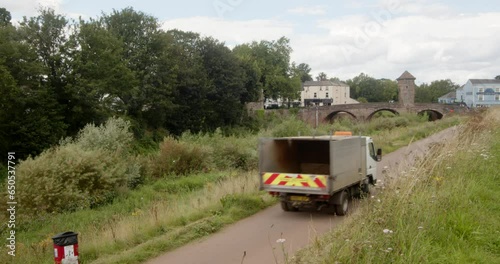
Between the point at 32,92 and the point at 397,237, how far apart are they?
31.9m

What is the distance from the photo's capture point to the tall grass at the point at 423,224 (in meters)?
5.66

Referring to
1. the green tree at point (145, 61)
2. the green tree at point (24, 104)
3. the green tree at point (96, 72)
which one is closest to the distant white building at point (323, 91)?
the green tree at point (145, 61)

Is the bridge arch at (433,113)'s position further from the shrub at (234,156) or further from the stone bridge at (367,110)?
the shrub at (234,156)

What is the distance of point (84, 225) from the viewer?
47.9ft

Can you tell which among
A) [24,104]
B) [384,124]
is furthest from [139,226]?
[384,124]

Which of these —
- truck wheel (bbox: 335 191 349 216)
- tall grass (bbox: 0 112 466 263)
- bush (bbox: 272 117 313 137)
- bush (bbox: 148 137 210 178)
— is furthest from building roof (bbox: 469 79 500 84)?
truck wheel (bbox: 335 191 349 216)

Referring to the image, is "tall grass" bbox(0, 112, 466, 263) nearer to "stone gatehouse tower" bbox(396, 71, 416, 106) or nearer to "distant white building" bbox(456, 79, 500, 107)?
"stone gatehouse tower" bbox(396, 71, 416, 106)

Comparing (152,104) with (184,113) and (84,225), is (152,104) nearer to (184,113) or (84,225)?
(184,113)

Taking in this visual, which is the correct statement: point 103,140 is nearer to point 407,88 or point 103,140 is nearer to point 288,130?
point 288,130

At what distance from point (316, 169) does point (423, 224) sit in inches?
261

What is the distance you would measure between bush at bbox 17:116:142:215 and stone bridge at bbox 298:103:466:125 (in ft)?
177

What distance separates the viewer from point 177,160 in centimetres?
2278

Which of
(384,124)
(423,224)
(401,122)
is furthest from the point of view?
(401,122)

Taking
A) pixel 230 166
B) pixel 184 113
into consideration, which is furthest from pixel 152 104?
pixel 230 166
